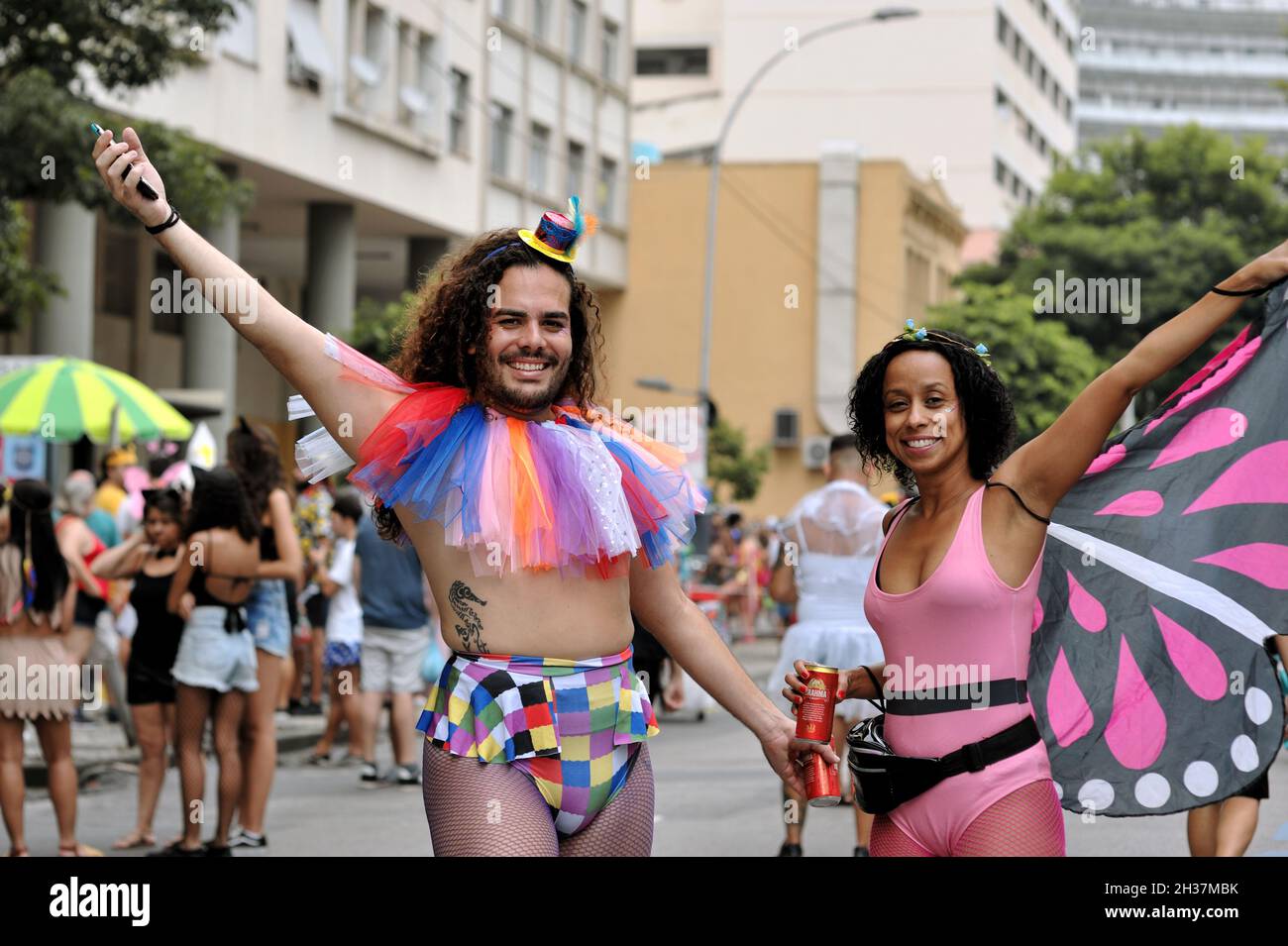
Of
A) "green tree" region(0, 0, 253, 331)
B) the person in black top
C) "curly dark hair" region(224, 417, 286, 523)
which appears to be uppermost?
"green tree" region(0, 0, 253, 331)

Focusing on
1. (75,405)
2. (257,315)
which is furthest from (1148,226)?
(257,315)

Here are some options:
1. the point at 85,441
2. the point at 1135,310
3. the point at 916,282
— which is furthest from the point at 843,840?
the point at 916,282

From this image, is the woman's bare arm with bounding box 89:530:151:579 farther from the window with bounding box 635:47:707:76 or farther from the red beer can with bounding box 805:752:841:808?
the window with bounding box 635:47:707:76

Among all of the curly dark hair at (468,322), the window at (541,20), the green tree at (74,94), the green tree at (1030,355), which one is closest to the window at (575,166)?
the window at (541,20)

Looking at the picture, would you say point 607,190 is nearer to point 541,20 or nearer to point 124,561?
point 541,20

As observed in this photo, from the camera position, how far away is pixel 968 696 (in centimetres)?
403

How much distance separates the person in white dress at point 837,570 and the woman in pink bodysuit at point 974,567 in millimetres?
→ 5259

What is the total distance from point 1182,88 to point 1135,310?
323ft

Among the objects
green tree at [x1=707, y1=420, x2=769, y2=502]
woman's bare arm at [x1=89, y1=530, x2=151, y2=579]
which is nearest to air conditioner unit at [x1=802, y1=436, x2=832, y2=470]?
green tree at [x1=707, y1=420, x2=769, y2=502]

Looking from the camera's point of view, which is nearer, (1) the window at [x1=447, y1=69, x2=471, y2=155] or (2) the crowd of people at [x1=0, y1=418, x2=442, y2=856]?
(2) the crowd of people at [x1=0, y1=418, x2=442, y2=856]

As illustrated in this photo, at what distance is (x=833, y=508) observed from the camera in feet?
32.0

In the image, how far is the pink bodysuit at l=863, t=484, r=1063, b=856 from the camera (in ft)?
13.1

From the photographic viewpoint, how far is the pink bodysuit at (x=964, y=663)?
3.99 meters

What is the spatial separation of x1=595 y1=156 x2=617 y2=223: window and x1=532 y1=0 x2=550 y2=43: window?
447cm
